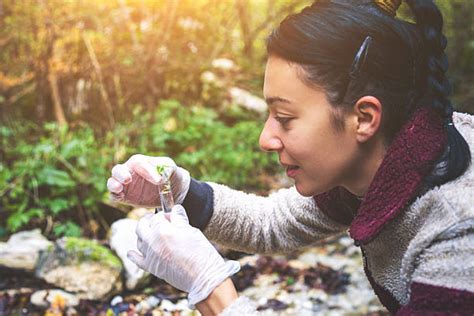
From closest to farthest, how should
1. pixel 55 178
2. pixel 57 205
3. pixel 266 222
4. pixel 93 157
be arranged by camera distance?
pixel 266 222, pixel 57 205, pixel 55 178, pixel 93 157

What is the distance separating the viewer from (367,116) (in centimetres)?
142

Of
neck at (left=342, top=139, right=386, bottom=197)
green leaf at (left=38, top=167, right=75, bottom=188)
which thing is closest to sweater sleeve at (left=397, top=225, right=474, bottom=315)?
neck at (left=342, top=139, right=386, bottom=197)

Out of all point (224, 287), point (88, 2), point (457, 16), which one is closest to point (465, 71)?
point (457, 16)

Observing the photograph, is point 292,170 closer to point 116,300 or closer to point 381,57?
point 381,57

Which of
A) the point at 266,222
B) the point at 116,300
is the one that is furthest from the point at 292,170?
the point at 116,300

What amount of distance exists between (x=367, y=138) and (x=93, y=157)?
327 centimetres

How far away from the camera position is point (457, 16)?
7324mm

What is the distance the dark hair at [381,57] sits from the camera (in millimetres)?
1387

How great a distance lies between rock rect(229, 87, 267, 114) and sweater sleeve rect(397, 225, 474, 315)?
189 inches

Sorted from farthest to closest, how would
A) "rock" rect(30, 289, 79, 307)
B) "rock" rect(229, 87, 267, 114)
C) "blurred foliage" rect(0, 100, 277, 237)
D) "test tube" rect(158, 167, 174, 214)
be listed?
"rock" rect(229, 87, 267, 114) < "blurred foliage" rect(0, 100, 277, 237) < "rock" rect(30, 289, 79, 307) < "test tube" rect(158, 167, 174, 214)

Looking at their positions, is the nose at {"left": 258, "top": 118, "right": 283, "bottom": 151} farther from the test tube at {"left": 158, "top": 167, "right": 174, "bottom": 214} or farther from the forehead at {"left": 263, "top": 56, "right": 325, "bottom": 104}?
the test tube at {"left": 158, "top": 167, "right": 174, "bottom": 214}

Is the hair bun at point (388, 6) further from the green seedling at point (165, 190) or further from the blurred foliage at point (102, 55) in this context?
the blurred foliage at point (102, 55)

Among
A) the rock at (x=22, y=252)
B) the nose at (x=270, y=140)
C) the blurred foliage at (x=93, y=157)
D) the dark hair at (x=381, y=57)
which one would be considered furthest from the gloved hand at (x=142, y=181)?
the blurred foliage at (x=93, y=157)

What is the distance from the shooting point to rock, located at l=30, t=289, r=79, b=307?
296cm
